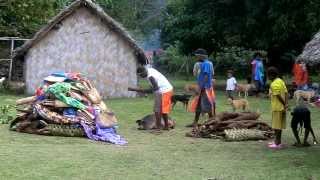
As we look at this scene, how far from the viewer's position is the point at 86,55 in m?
26.0

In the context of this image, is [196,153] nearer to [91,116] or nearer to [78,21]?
[91,116]

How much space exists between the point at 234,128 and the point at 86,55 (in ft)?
42.3

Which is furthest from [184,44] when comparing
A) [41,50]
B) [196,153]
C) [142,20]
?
[142,20]

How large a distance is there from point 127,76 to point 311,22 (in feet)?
25.3

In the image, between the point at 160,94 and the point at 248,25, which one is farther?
the point at 248,25

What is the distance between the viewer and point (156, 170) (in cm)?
1019

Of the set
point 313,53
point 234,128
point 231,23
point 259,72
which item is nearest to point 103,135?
point 234,128

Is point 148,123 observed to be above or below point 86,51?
below

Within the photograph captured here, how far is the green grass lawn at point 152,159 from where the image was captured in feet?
32.2

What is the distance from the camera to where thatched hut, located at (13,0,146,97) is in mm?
25594

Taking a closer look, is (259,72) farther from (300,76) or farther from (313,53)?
(313,53)

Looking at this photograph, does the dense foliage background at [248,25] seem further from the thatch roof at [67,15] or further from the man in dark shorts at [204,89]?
the man in dark shorts at [204,89]

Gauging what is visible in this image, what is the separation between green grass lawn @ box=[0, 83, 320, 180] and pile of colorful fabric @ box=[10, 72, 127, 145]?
0.35 meters

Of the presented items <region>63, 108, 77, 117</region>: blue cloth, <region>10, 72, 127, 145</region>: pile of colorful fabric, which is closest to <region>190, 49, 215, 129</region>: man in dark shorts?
<region>10, 72, 127, 145</region>: pile of colorful fabric
